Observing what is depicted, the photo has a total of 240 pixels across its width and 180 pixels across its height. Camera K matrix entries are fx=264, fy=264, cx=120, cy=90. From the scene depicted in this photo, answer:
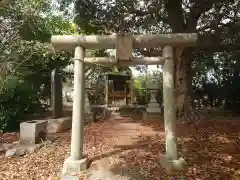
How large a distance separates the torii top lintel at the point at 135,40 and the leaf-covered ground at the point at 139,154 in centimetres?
248

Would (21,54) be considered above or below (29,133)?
above

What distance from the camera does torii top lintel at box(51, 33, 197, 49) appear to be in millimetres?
5328

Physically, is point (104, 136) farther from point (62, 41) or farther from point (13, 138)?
point (62, 41)

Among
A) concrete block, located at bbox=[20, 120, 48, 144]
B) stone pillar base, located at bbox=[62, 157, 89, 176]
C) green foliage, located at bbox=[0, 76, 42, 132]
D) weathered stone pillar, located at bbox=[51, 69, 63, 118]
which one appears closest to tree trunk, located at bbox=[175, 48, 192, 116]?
weathered stone pillar, located at bbox=[51, 69, 63, 118]

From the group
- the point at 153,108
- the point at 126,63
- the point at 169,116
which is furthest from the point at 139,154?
the point at 153,108

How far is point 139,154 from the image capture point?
236 inches

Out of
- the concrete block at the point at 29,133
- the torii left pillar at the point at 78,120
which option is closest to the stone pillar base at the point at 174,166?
the torii left pillar at the point at 78,120

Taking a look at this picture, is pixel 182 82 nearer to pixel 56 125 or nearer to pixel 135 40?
pixel 56 125

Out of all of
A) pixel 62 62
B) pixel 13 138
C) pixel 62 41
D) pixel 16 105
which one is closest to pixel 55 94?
pixel 16 105

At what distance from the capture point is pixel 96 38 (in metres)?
5.46

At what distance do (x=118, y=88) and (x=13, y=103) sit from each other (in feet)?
20.3

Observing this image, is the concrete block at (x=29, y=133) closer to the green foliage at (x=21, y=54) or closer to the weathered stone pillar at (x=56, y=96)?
the green foliage at (x=21, y=54)

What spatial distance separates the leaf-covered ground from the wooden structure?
5460 mm

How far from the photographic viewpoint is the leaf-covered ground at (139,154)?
530 cm
